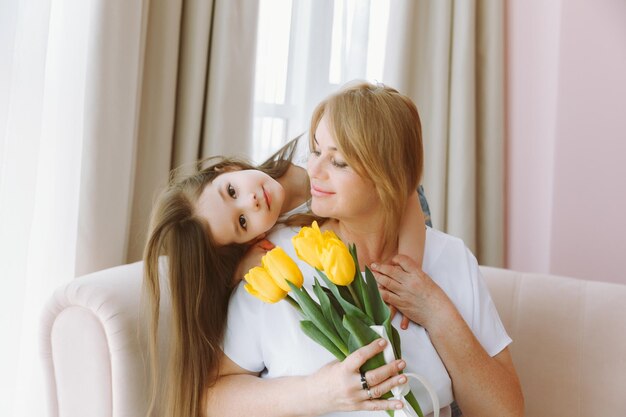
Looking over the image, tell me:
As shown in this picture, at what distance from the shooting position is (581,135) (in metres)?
2.47

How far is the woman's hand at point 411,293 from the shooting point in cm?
129

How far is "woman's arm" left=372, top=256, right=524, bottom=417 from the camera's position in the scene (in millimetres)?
1288

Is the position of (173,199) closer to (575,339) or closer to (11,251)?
(11,251)

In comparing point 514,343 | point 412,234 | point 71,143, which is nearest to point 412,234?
point 412,234

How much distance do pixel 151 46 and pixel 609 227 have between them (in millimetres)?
1677

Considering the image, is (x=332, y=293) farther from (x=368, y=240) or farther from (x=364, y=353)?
(x=368, y=240)

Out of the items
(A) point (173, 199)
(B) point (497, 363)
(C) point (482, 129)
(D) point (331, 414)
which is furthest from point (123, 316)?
(C) point (482, 129)

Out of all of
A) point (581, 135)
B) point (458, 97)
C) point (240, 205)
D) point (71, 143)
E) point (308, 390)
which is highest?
point (458, 97)

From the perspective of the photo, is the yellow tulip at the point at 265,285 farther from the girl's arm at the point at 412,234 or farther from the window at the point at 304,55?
the window at the point at 304,55

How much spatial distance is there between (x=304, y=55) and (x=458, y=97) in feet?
2.02

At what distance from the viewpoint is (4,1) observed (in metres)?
1.57

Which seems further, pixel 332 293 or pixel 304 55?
pixel 304 55

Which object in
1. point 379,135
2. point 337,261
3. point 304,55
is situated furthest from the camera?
point 304,55

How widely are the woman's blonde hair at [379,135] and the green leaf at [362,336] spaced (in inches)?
13.5
